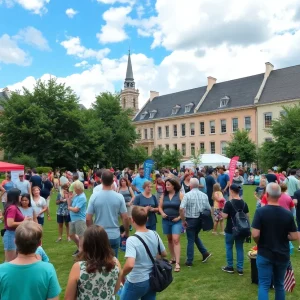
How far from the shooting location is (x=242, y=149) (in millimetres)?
45562

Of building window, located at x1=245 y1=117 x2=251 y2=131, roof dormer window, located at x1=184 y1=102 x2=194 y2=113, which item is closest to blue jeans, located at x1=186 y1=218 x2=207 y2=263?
building window, located at x1=245 y1=117 x2=251 y2=131

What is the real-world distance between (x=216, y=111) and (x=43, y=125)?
2583cm

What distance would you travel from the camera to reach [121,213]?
19.1 ft

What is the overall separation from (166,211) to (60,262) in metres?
2.75

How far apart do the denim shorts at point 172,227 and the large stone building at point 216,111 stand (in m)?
38.3

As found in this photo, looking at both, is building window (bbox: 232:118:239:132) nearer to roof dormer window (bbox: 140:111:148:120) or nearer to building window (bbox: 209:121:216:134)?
building window (bbox: 209:121:216:134)

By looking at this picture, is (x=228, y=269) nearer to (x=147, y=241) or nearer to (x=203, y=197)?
(x=203, y=197)

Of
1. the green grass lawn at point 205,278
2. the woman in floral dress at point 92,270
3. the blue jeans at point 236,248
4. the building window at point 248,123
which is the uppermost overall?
the building window at point 248,123

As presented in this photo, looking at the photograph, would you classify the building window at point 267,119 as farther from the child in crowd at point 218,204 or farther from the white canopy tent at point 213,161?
the child in crowd at point 218,204

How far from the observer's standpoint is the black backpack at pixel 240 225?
6523mm

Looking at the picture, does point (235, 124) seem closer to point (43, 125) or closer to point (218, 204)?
point (43, 125)

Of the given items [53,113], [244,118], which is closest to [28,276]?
[53,113]

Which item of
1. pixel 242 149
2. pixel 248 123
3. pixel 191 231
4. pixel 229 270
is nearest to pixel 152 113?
pixel 248 123

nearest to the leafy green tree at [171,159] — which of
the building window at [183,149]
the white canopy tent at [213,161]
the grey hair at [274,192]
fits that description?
the building window at [183,149]
